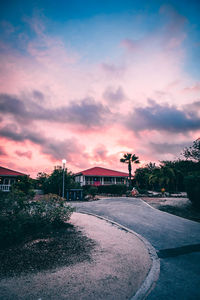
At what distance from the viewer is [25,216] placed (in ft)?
21.0

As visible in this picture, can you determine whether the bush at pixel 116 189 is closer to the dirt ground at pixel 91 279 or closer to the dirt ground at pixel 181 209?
the dirt ground at pixel 181 209

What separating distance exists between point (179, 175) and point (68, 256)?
32819 millimetres

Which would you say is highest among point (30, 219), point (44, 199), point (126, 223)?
point (44, 199)

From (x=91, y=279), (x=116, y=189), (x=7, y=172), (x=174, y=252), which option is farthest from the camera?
(x=7, y=172)

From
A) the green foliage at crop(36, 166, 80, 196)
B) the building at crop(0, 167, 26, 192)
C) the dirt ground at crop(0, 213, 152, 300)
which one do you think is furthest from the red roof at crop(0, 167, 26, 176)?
the dirt ground at crop(0, 213, 152, 300)

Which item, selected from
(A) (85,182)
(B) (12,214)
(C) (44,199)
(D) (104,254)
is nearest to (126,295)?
(D) (104,254)

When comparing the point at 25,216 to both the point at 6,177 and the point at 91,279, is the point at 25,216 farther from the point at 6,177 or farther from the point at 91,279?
the point at 6,177

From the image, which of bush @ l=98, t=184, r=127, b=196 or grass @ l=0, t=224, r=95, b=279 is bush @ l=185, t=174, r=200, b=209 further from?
bush @ l=98, t=184, r=127, b=196

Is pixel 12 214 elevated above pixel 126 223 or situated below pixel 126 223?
above

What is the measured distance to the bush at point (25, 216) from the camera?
5.55m

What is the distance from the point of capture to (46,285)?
338 cm

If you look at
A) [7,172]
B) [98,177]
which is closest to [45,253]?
[7,172]

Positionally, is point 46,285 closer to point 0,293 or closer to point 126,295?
point 0,293

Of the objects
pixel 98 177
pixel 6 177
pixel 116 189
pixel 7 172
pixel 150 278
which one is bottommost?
pixel 150 278
